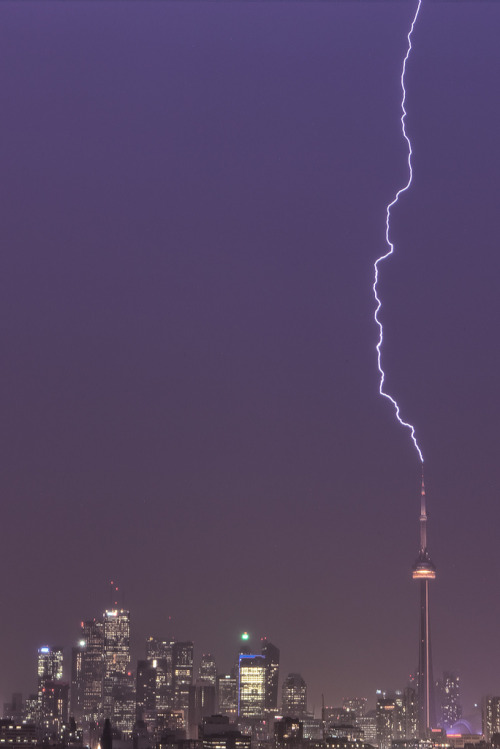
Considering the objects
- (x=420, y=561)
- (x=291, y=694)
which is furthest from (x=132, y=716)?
(x=420, y=561)

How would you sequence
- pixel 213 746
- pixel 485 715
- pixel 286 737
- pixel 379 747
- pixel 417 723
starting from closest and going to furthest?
pixel 213 746, pixel 286 737, pixel 379 747, pixel 485 715, pixel 417 723

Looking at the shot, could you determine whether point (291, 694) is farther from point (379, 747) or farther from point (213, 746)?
point (213, 746)

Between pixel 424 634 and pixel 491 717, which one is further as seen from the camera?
pixel 424 634

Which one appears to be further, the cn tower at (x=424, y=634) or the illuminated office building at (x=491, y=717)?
the cn tower at (x=424, y=634)

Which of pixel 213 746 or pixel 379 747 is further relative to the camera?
pixel 379 747

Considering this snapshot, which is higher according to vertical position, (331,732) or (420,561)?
(420,561)
